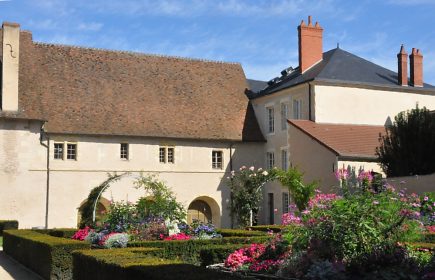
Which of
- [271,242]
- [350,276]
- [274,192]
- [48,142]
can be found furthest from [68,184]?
[350,276]

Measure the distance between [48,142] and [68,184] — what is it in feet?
6.90

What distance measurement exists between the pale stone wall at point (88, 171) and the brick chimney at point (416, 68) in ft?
28.5

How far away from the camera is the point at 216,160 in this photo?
3106cm

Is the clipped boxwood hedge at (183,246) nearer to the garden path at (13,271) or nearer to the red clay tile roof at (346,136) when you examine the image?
the garden path at (13,271)

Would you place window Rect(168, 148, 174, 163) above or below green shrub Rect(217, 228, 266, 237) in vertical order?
above

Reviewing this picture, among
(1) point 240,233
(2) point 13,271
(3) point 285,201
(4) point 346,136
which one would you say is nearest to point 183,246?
(1) point 240,233

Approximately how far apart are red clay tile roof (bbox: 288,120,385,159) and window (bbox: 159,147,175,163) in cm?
631

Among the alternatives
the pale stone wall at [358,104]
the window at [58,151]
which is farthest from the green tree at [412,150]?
the window at [58,151]

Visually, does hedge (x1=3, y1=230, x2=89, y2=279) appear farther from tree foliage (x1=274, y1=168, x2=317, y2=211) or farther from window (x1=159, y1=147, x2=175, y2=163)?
window (x1=159, y1=147, x2=175, y2=163)

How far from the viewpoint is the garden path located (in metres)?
13.8

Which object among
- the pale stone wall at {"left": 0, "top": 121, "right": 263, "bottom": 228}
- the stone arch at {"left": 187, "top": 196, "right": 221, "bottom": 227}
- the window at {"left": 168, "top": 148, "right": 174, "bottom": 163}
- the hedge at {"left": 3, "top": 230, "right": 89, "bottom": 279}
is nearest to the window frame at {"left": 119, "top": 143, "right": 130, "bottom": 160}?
the pale stone wall at {"left": 0, "top": 121, "right": 263, "bottom": 228}

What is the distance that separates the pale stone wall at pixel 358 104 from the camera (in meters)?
28.3

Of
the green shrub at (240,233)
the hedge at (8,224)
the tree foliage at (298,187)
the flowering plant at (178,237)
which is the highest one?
the tree foliage at (298,187)

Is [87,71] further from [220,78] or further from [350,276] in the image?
[350,276]
